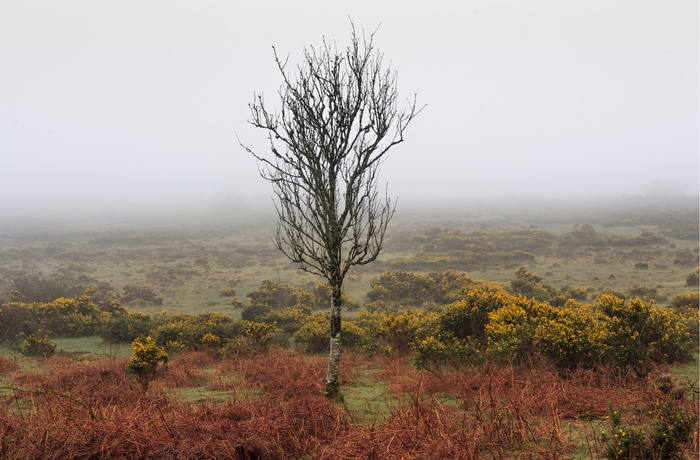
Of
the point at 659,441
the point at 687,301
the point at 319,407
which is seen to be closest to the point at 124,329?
the point at 319,407

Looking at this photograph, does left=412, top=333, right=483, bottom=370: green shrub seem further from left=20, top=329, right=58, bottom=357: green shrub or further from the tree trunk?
left=20, top=329, right=58, bottom=357: green shrub

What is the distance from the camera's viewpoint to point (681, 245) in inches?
1367

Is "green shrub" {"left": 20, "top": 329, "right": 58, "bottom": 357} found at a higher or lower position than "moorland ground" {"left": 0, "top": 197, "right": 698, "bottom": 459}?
lower

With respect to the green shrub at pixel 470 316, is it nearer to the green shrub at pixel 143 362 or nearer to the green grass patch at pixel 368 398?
the green grass patch at pixel 368 398

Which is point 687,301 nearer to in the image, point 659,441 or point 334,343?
point 659,441

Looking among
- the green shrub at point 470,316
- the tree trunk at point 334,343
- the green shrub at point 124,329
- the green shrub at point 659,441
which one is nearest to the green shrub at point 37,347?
the green shrub at point 124,329

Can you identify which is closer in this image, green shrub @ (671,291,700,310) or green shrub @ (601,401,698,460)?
green shrub @ (601,401,698,460)

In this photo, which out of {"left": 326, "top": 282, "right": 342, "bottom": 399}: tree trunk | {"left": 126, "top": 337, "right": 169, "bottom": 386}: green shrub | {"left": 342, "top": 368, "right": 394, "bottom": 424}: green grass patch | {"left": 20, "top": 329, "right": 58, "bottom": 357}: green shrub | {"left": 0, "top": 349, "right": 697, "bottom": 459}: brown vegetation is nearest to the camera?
{"left": 0, "top": 349, "right": 697, "bottom": 459}: brown vegetation

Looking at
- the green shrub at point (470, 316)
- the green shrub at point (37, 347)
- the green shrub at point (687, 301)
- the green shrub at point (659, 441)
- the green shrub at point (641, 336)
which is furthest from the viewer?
the green shrub at point (687, 301)

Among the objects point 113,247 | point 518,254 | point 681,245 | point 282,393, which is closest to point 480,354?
point 282,393

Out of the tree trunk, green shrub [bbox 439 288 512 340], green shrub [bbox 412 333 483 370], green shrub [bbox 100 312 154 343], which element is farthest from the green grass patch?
green shrub [bbox 100 312 154 343]

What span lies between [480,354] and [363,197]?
4918 millimetres

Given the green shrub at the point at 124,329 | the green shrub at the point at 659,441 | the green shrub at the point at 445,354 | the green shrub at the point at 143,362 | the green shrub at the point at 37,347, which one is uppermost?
the green shrub at the point at 659,441

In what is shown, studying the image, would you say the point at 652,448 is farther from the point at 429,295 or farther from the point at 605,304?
the point at 429,295
